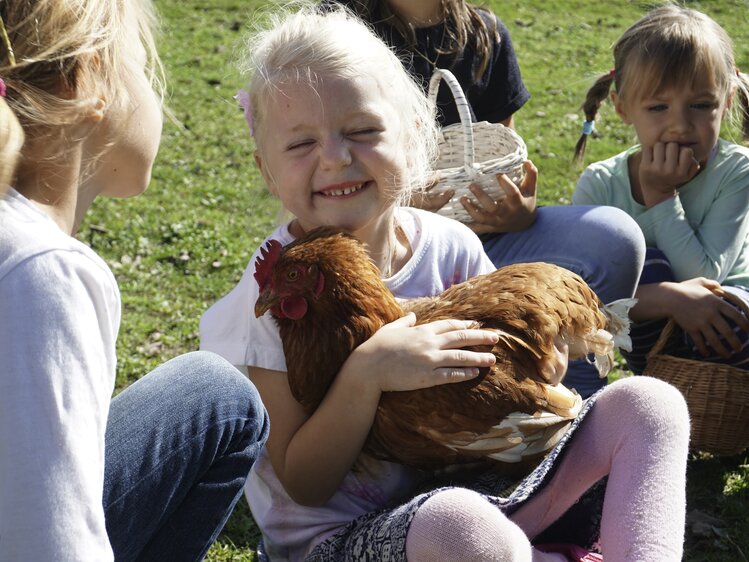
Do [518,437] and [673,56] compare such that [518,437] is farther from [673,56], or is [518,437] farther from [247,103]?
[673,56]

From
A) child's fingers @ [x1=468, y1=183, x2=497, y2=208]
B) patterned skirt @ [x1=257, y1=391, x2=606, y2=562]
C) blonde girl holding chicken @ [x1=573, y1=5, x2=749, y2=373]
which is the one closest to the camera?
patterned skirt @ [x1=257, y1=391, x2=606, y2=562]

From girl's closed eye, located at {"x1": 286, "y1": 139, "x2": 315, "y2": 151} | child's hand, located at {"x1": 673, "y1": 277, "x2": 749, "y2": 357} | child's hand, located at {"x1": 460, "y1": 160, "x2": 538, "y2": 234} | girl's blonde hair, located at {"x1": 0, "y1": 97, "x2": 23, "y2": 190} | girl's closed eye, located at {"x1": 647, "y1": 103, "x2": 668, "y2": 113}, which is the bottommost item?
child's hand, located at {"x1": 673, "y1": 277, "x2": 749, "y2": 357}

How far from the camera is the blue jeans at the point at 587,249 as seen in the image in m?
2.79

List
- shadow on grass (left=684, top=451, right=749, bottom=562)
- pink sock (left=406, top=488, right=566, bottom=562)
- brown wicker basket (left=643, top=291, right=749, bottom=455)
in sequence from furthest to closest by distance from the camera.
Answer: brown wicker basket (left=643, top=291, right=749, bottom=455), shadow on grass (left=684, top=451, right=749, bottom=562), pink sock (left=406, top=488, right=566, bottom=562)

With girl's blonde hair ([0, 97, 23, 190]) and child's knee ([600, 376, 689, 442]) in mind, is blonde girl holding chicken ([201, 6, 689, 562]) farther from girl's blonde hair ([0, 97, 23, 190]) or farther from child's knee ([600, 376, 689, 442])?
girl's blonde hair ([0, 97, 23, 190])

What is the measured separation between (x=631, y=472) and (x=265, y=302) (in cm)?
96

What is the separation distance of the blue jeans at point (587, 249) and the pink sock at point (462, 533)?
3.77ft

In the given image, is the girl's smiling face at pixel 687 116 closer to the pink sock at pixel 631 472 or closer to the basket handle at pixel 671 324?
the basket handle at pixel 671 324

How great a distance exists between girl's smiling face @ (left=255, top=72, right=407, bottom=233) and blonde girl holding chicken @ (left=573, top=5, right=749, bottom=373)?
4.19ft

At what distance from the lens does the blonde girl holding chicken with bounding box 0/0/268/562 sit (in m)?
1.27

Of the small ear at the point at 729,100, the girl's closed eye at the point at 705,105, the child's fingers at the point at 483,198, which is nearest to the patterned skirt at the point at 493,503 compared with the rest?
the child's fingers at the point at 483,198

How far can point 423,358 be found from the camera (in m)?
1.93

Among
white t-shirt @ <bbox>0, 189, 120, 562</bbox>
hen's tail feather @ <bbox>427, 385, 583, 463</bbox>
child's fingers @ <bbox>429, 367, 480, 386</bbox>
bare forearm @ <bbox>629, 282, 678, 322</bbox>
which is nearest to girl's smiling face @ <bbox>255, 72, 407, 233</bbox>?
child's fingers @ <bbox>429, 367, 480, 386</bbox>

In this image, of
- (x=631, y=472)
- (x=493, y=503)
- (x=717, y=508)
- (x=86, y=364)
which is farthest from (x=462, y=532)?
(x=717, y=508)
